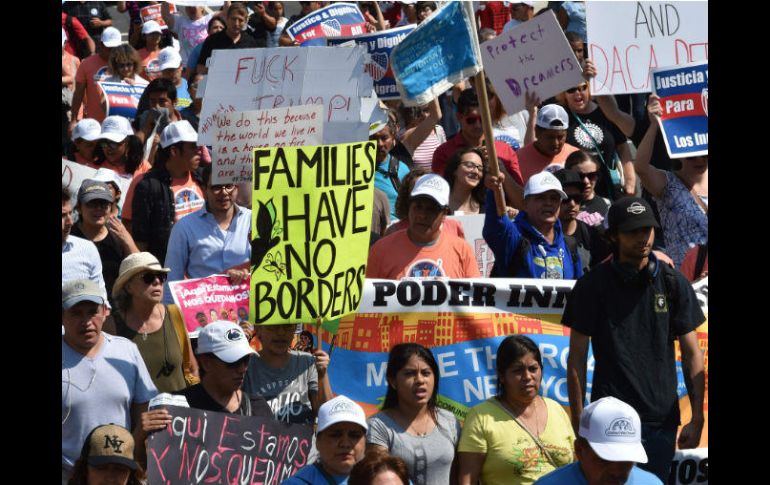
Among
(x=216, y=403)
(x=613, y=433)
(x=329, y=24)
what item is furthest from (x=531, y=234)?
(x=329, y=24)

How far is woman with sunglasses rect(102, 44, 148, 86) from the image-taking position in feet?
45.2

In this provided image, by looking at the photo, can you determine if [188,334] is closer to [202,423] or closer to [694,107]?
[202,423]

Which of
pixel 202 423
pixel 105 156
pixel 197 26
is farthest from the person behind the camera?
pixel 197 26

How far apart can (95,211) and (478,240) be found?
249cm

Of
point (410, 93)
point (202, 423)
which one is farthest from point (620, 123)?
point (202, 423)

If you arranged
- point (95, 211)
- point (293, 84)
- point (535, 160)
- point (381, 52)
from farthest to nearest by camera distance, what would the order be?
point (381, 52) → point (535, 160) → point (293, 84) → point (95, 211)

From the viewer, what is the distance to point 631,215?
7.15 m

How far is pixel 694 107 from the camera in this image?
10289mm

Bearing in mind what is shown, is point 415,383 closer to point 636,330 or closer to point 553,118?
point 636,330

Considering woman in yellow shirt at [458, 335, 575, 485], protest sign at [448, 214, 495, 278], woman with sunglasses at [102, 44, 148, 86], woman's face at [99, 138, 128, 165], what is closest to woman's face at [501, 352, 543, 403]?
woman in yellow shirt at [458, 335, 575, 485]

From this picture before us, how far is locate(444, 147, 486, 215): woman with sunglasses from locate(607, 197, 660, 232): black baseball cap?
2.72 metres

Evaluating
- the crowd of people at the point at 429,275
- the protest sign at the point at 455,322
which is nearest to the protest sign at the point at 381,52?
the crowd of people at the point at 429,275

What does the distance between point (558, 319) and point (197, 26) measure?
31.3ft

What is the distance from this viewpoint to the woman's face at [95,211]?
9.02 metres
